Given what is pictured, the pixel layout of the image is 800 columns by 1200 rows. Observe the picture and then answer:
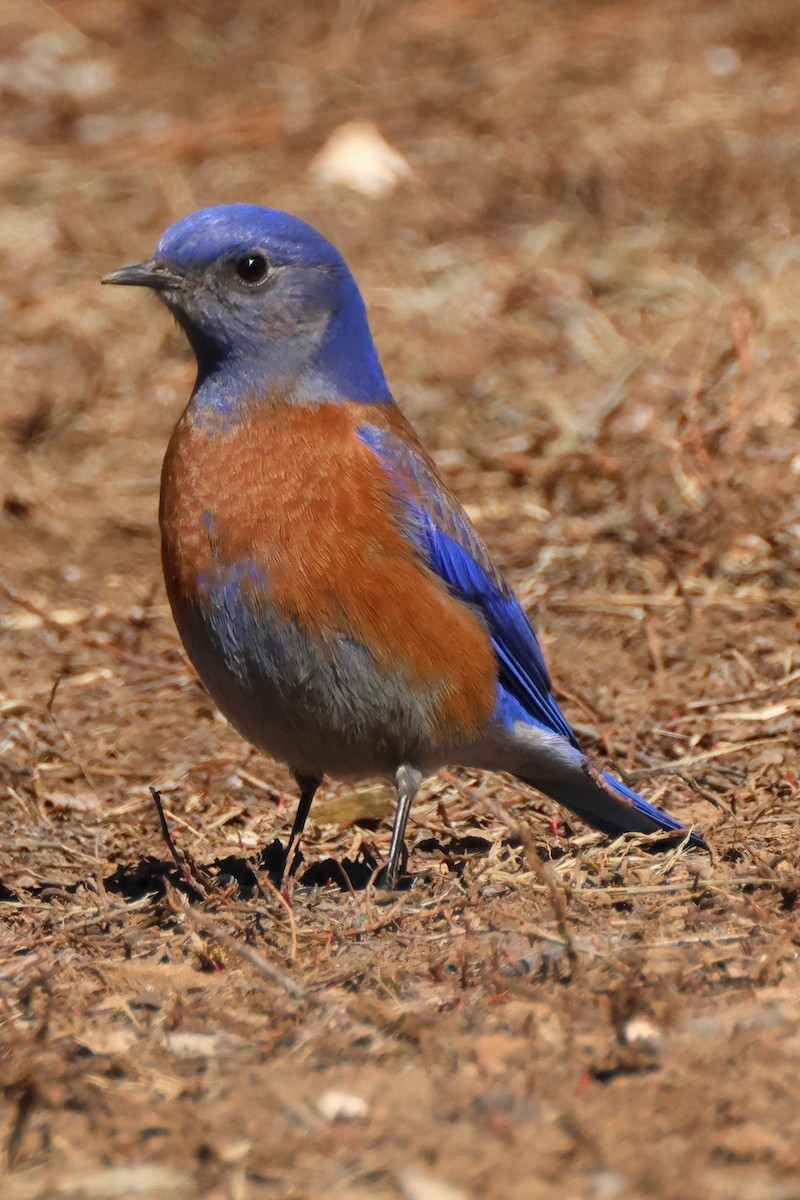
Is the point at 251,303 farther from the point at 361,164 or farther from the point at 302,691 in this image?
the point at 361,164

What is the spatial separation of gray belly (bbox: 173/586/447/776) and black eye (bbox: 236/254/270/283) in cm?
105

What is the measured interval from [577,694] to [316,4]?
28.9 feet

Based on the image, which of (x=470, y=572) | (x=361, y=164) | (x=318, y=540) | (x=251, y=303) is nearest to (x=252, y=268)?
(x=251, y=303)

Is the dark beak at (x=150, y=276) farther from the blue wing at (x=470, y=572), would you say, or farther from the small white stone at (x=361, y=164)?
the small white stone at (x=361, y=164)

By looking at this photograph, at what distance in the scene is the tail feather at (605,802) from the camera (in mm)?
5223

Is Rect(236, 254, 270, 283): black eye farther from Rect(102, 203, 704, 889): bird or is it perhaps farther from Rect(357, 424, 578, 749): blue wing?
Rect(357, 424, 578, 749): blue wing

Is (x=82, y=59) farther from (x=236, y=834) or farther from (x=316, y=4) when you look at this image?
(x=236, y=834)

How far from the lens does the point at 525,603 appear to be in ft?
23.6

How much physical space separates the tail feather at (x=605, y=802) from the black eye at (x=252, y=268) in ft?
5.71

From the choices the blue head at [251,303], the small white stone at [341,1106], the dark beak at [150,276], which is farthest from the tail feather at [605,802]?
the dark beak at [150,276]

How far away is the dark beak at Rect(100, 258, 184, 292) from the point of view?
5168mm

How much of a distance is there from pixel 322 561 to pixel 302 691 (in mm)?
377

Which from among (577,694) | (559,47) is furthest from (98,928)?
(559,47)

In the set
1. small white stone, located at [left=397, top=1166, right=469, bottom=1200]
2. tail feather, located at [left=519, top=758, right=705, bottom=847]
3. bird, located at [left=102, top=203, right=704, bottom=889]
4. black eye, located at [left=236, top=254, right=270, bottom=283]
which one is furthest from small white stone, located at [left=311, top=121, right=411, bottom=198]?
A: small white stone, located at [left=397, top=1166, right=469, bottom=1200]
